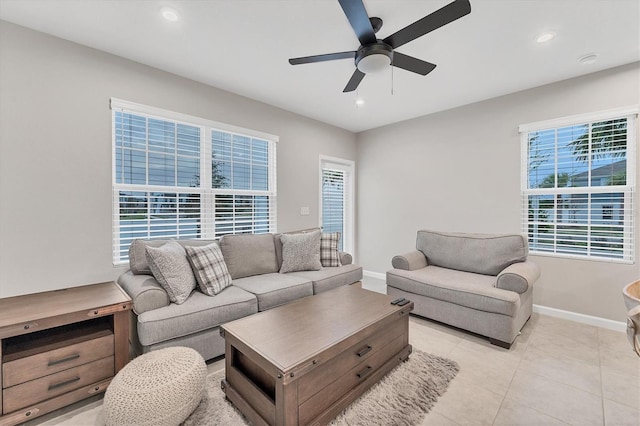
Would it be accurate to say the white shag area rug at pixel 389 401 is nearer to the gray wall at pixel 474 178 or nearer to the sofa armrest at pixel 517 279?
the sofa armrest at pixel 517 279

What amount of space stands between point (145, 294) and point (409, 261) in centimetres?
284

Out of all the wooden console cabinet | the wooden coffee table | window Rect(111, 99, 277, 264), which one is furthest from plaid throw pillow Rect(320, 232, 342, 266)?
the wooden console cabinet

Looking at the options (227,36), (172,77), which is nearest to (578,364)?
(227,36)

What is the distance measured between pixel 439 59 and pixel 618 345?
127 inches

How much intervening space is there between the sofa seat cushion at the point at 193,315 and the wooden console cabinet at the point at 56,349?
0.51ft

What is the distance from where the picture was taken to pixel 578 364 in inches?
87.2

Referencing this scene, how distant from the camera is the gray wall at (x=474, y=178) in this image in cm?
296

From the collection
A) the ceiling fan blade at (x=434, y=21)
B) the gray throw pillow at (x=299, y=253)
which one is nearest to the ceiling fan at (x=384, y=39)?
the ceiling fan blade at (x=434, y=21)

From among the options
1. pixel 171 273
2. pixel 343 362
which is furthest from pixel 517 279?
pixel 171 273

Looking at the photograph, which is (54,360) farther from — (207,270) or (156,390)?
(207,270)

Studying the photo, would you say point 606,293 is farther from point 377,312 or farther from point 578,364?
point 377,312

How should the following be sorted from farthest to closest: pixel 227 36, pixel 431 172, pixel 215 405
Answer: pixel 431 172 → pixel 227 36 → pixel 215 405

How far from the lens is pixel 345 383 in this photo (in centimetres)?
170

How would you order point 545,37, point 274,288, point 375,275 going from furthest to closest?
point 375,275, point 274,288, point 545,37
